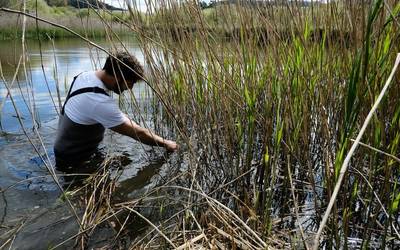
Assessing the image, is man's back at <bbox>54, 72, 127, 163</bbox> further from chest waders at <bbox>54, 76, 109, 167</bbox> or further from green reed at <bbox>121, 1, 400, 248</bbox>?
green reed at <bbox>121, 1, 400, 248</bbox>

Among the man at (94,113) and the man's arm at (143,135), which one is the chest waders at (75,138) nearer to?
the man at (94,113)

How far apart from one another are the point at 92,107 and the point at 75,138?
45 centimetres

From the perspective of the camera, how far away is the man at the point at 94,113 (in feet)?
10.3

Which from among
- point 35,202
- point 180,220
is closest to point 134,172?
point 35,202

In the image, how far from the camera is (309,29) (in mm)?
2523

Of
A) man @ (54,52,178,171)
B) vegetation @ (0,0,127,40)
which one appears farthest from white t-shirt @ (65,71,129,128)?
vegetation @ (0,0,127,40)

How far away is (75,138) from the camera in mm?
3416

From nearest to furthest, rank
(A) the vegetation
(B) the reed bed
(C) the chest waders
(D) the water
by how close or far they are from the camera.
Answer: (A) the vegetation < (B) the reed bed < (D) the water < (C) the chest waders

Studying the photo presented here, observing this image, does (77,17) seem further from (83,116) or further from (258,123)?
(258,123)

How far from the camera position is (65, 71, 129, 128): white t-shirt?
3.14 m

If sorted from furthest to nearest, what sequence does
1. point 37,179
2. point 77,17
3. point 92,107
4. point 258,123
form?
point 77,17, point 37,179, point 92,107, point 258,123

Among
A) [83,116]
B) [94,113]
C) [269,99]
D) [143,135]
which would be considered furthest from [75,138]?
[269,99]

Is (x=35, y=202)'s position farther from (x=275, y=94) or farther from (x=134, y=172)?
(x=275, y=94)

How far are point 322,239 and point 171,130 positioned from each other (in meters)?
2.37
